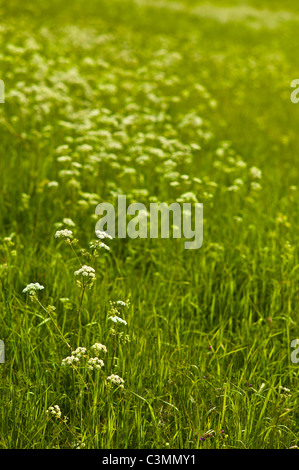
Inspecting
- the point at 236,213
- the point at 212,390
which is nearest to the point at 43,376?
the point at 212,390

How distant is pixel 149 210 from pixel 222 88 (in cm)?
595

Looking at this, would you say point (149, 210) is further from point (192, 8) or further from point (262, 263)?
point (192, 8)

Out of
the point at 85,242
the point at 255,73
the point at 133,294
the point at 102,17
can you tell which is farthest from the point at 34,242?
the point at 102,17

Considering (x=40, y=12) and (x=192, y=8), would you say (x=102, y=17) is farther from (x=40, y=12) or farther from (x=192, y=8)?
(x=192, y=8)

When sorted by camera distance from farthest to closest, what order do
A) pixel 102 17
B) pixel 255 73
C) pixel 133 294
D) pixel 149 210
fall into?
1. pixel 102 17
2. pixel 255 73
3. pixel 149 210
4. pixel 133 294

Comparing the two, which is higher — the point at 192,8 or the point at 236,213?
the point at 192,8

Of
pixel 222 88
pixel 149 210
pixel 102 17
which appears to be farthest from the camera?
pixel 102 17

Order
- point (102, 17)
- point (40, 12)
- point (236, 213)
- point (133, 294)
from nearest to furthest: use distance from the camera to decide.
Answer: point (133, 294)
point (236, 213)
point (40, 12)
point (102, 17)

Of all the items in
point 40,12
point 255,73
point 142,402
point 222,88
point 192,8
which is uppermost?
point 192,8

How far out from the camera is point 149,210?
4.65m

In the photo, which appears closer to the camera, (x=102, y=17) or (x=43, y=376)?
(x=43, y=376)

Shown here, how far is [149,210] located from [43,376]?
84.7 inches

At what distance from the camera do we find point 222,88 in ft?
32.7

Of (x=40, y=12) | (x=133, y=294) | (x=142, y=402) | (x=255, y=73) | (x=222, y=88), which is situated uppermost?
(x=40, y=12)
